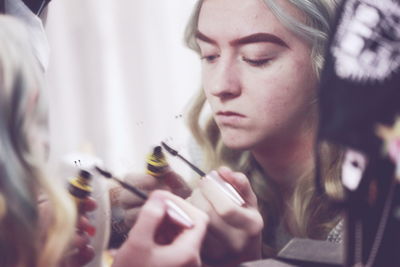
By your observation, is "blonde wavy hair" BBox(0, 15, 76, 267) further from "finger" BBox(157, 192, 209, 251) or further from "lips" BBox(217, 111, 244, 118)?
"lips" BBox(217, 111, 244, 118)

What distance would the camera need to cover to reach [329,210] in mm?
792

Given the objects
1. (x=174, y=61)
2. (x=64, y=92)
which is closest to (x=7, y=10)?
(x=64, y=92)

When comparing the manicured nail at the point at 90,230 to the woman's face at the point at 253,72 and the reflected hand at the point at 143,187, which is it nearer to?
the reflected hand at the point at 143,187

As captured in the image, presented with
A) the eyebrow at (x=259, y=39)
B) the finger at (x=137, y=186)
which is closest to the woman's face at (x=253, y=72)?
the eyebrow at (x=259, y=39)

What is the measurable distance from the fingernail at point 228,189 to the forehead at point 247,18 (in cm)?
19

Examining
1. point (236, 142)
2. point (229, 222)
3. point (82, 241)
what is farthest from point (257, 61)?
point (82, 241)

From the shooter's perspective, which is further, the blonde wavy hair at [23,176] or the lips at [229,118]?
the lips at [229,118]

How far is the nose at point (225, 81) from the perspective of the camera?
0.78 metres

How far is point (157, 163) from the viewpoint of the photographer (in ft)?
2.58

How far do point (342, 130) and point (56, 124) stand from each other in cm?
36

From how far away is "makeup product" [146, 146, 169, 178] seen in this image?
30.8 inches

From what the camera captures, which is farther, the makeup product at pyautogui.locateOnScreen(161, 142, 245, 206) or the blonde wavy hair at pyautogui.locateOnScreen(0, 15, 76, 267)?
Result: the makeup product at pyautogui.locateOnScreen(161, 142, 245, 206)

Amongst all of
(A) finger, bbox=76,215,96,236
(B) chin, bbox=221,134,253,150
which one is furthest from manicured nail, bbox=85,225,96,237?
(B) chin, bbox=221,134,253,150

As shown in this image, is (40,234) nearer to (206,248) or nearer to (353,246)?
(206,248)
